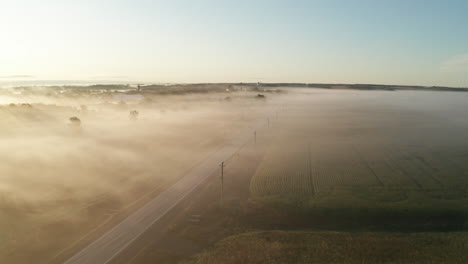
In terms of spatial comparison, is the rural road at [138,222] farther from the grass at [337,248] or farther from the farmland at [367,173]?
the farmland at [367,173]

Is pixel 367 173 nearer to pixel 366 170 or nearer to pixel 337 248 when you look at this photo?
pixel 366 170

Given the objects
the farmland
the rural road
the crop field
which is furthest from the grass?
the crop field

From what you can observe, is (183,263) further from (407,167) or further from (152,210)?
(407,167)

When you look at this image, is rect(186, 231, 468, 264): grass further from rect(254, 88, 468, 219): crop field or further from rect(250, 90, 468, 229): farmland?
rect(254, 88, 468, 219): crop field

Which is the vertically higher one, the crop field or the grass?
the crop field

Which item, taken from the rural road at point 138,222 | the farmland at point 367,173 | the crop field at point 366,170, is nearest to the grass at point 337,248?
the farmland at point 367,173

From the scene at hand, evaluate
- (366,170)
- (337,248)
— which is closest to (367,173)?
(366,170)
